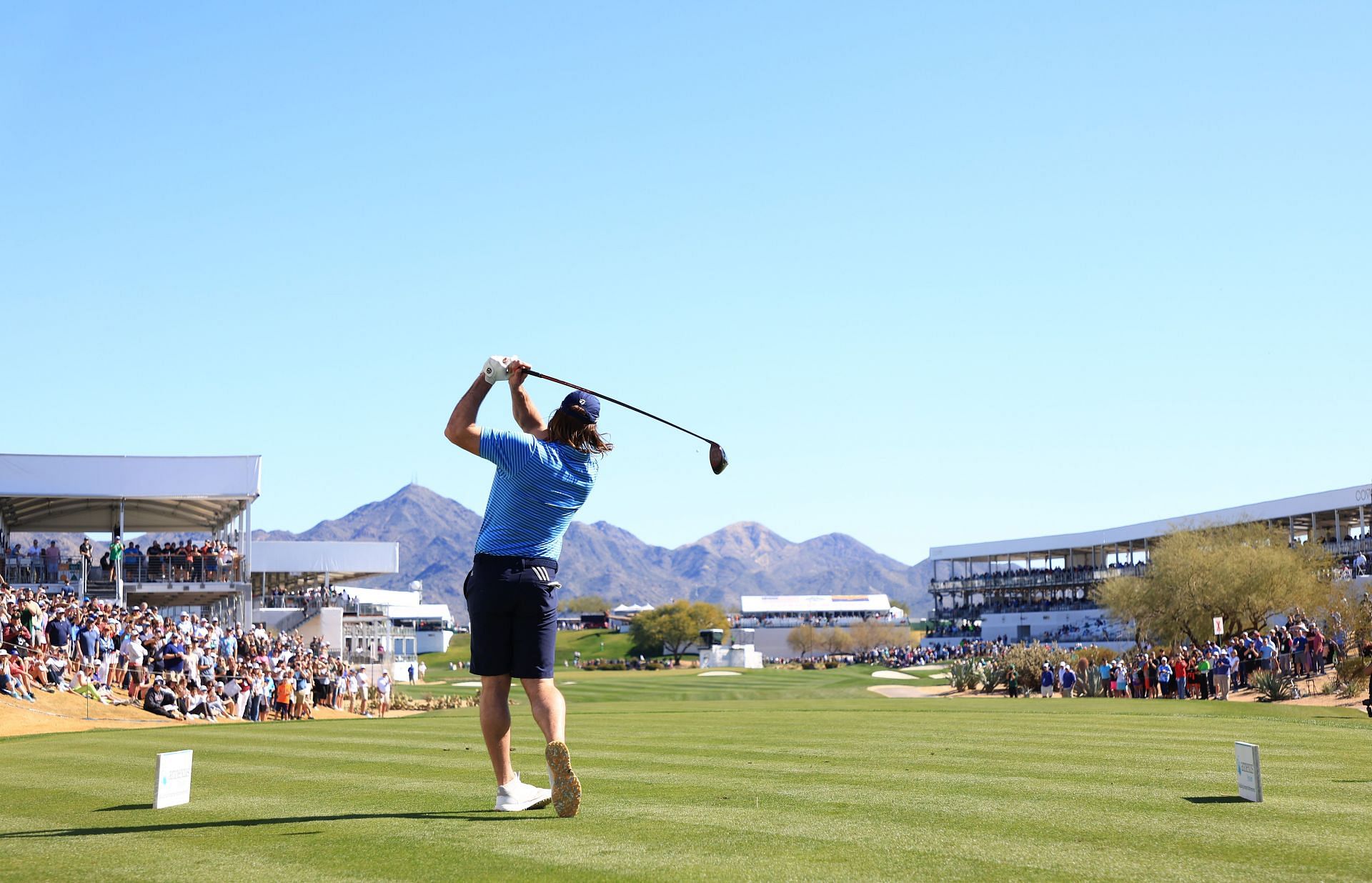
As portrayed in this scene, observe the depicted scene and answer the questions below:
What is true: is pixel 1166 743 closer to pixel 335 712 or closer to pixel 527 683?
pixel 527 683

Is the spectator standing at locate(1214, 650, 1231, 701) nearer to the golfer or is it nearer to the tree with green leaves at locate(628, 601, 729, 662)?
the golfer

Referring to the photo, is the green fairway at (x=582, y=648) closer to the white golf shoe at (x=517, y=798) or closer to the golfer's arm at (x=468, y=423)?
the white golf shoe at (x=517, y=798)

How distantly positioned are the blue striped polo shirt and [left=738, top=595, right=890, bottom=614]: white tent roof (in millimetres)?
143308

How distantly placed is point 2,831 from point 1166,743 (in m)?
9.35

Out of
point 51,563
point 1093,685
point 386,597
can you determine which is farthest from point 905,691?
point 386,597

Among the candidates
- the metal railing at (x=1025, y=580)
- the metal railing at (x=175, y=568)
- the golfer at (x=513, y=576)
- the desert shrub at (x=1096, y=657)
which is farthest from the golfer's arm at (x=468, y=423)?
the metal railing at (x=1025, y=580)

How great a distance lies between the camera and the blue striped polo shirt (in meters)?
6.57

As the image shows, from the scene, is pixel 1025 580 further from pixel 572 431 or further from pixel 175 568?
pixel 572 431

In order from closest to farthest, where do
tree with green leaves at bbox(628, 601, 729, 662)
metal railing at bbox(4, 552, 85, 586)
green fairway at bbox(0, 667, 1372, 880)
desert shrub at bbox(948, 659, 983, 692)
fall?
green fairway at bbox(0, 667, 1372, 880)
metal railing at bbox(4, 552, 85, 586)
desert shrub at bbox(948, 659, 983, 692)
tree with green leaves at bbox(628, 601, 729, 662)

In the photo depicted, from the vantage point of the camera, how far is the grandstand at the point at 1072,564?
247ft

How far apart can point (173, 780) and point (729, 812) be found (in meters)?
3.14

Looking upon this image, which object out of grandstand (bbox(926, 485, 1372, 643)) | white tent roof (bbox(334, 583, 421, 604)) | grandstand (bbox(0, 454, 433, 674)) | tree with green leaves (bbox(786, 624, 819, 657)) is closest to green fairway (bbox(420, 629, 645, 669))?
white tent roof (bbox(334, 583, 421, 604))

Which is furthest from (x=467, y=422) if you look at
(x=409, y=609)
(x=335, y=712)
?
(x=409, y=609)

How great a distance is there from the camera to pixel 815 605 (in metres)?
151
